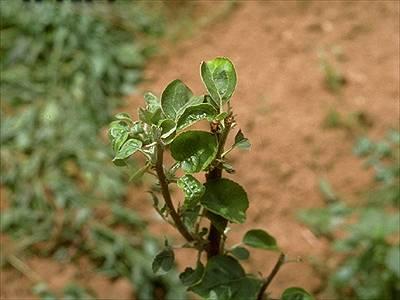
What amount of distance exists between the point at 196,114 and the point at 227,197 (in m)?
0.13

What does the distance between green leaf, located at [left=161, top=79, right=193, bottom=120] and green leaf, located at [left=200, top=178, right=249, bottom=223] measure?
0.11 meters

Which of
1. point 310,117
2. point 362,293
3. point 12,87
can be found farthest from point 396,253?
point 12,87

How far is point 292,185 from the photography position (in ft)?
7.74

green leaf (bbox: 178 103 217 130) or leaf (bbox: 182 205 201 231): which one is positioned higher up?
green leaf (bbox: 178 103 217 130)

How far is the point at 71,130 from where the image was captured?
2.52m

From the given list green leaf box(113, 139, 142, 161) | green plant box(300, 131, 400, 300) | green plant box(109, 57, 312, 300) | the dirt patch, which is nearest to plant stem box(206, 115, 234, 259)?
green plant box(109, 57, 312, 300)

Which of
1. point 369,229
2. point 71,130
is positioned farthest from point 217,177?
point 71,130

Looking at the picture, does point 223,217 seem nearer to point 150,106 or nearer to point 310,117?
point 150,106

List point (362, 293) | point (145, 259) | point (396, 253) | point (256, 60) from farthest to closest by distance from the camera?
1. point (256, 60)
2. point (145, 259)
3. point (362, 293)
4. point (396, 253)

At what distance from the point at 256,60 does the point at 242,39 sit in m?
0.14

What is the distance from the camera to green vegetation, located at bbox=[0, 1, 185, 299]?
2.23 metres

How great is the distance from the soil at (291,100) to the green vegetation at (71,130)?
70mm

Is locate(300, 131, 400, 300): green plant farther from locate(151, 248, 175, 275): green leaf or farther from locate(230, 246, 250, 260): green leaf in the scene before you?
locate(151, 248, 175, 275): green leaf

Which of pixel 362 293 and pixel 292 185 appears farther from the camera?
pixel 292 185
